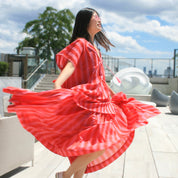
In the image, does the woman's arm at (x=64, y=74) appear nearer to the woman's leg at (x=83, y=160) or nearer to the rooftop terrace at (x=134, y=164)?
the woman's leg at (x=83, y=160)

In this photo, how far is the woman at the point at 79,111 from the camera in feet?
5.19

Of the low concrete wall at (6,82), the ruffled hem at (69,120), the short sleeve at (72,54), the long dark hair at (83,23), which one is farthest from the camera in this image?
the low concrete wall at (6,82)

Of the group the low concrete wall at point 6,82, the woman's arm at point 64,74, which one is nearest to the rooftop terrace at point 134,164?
the woman's arm at point 64,74

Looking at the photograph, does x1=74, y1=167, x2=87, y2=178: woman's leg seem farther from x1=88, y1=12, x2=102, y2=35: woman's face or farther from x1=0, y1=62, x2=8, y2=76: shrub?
x1=0, y1=62, x2=8, y2=76: shrub

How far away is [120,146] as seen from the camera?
202 centimetres

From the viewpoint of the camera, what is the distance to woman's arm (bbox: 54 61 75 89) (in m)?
1.60

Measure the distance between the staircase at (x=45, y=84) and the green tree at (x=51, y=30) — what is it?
8.66m

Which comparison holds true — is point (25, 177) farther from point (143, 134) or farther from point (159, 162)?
point (143, 134)

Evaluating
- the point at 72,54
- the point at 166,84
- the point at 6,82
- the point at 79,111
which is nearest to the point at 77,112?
the point at 79,111

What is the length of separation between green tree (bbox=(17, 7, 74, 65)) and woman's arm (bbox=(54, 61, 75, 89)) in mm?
24085

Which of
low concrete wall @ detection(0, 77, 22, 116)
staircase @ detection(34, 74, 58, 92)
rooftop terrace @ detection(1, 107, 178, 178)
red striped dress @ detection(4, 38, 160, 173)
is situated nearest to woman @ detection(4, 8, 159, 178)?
red striped dress @ detection(4, 38, 160, 173)

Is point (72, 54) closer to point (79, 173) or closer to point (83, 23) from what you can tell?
point (83, 23)

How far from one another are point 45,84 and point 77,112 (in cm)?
1464

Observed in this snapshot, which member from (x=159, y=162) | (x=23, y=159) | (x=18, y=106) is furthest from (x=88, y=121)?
(x=159, y=162)
